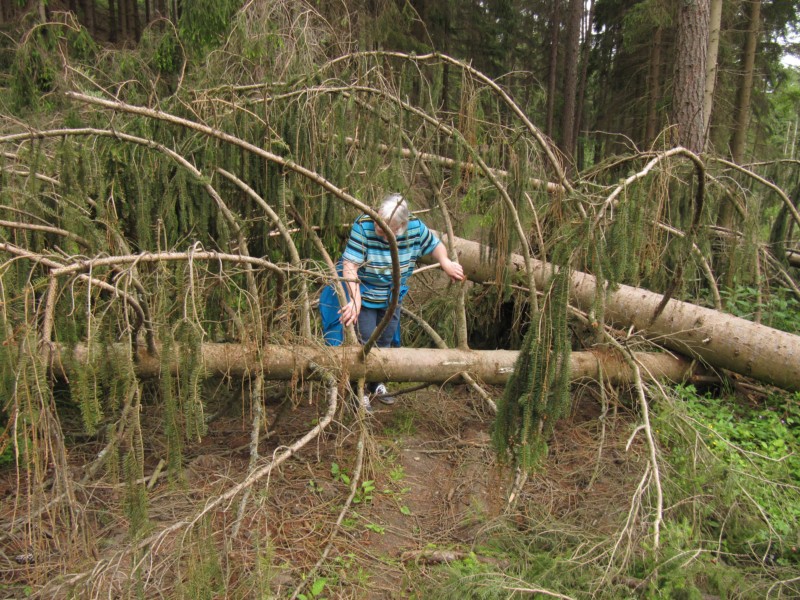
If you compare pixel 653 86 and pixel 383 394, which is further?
pixel 653 86

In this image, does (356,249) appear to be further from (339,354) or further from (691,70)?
(691,70)

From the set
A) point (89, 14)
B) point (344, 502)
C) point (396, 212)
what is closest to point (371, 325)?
point (396, 212)

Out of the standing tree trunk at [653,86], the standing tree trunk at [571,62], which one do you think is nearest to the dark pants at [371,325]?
the standing tree trunk at [653,86]

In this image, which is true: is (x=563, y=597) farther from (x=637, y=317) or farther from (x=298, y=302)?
(x=637, y=317)

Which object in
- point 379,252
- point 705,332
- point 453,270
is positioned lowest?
point 705,332

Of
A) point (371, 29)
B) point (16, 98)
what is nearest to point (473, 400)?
point (16, 98)

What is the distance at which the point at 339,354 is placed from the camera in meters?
3.49

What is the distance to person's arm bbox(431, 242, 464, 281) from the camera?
12.8 feet

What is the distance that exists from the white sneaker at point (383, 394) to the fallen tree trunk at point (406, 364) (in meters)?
0.44

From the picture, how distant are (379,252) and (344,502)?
64.9 inches

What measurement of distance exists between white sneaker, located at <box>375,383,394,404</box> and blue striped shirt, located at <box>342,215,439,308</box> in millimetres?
613

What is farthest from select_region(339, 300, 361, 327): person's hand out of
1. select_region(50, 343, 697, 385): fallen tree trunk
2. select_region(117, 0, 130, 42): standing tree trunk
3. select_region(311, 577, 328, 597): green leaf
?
select_region(117, 0, 130, 42): standing tree trunk

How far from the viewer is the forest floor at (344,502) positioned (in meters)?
2.51

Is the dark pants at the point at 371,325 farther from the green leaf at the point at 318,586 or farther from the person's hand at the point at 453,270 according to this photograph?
the green leaf at the point at 318,586
